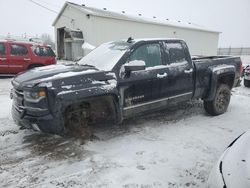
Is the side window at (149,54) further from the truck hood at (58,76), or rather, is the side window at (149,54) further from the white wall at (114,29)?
the white wall at (114,29)

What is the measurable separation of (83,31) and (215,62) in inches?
698

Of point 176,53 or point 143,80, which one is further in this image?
point 176,53

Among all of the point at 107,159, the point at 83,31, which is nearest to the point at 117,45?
the point at 107,159

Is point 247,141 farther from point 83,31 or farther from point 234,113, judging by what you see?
point 83,31

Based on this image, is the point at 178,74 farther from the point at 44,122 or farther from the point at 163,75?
the point at 44,122

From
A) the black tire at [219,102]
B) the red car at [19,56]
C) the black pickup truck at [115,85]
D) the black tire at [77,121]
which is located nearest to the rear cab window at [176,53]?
the black pickup truck at [115,85]

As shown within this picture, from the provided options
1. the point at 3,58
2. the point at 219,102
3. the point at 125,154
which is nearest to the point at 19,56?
the point at 3,58

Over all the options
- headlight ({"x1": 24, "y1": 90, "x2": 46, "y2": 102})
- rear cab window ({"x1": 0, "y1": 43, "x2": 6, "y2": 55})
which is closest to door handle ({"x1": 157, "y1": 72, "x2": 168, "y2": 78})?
headlight ({"x1": 24, "y1": 90, "x2": 46, "y2": 102})

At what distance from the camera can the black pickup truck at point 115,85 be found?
411 centimetres

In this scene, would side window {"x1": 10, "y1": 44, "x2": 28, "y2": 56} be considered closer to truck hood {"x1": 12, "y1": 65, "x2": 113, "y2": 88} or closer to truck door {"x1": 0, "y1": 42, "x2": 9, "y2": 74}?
truck door {"x1": 0, "y1": 42, "x2": 9, "y2": 74}

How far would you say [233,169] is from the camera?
233 cm

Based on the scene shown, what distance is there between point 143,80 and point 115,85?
0.67 meters

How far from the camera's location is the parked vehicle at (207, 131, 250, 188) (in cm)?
216

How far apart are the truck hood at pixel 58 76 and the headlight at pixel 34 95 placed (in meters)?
0.11
